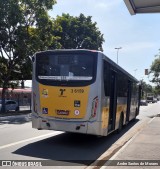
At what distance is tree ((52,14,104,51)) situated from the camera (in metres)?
49.5

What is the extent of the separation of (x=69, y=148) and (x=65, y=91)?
74.3 inches

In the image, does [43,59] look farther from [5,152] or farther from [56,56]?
[5,152]

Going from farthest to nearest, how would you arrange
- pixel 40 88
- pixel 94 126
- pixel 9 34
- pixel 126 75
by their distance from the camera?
pixel 9 34
pixel 126 75
pixel 40 88
pixel 94 126

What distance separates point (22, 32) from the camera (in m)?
30.7

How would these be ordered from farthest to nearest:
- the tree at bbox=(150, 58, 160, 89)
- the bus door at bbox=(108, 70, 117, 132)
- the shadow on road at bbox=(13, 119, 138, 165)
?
the tree at bbox=(150, 58, 160, 89) < the bus door at bbox=(108, 70, 117, 132) < the shadow on road at bbox=(13, 119, 138, 165)

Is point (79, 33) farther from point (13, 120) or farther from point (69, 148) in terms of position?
point (69, 148)

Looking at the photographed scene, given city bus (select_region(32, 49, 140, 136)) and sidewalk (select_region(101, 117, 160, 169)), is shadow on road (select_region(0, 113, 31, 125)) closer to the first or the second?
city bus (select_region(32, 49, 140, 136))

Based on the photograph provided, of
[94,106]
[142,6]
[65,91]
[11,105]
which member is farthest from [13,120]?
[142,6]

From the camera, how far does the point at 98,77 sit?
11.4 m

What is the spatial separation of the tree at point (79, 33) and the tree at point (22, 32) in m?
16.3

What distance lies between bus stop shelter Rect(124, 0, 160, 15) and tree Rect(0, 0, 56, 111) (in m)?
20.4

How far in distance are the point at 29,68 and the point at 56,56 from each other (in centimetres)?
2139

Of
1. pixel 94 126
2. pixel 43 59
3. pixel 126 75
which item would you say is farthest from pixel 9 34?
pixel 94 126

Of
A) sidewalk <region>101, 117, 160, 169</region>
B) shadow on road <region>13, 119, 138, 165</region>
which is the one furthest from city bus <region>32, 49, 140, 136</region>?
sidewalk <region>101, 117, 160, 169</region>
